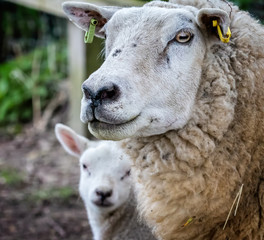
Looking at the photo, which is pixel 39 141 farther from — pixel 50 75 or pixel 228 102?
pixel 228 102

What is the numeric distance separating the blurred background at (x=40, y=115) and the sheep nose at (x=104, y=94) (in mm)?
1801

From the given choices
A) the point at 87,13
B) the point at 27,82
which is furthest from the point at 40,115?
the point at 87,13

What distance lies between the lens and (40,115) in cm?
988

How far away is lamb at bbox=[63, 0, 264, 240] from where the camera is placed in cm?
295

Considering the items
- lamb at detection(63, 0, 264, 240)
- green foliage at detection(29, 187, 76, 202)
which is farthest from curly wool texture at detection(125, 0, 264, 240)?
green foliage at detection(29, 187, 76, 202)

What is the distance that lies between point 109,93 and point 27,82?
7.87 meters

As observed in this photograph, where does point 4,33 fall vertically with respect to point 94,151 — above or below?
below

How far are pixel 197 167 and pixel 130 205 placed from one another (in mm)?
2202

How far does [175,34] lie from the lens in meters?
3.06

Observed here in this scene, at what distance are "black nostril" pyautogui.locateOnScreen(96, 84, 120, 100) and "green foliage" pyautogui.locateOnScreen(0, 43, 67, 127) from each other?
743 cm

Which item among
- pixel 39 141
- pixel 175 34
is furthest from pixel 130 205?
pixel 39 141

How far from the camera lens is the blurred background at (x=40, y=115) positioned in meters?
6.32

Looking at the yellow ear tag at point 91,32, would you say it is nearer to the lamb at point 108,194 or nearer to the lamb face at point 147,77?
the lamb face at point 147,77

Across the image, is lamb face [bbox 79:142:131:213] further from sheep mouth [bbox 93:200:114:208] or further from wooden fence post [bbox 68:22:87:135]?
wooden fence post [bbox 68:22:87:135]
